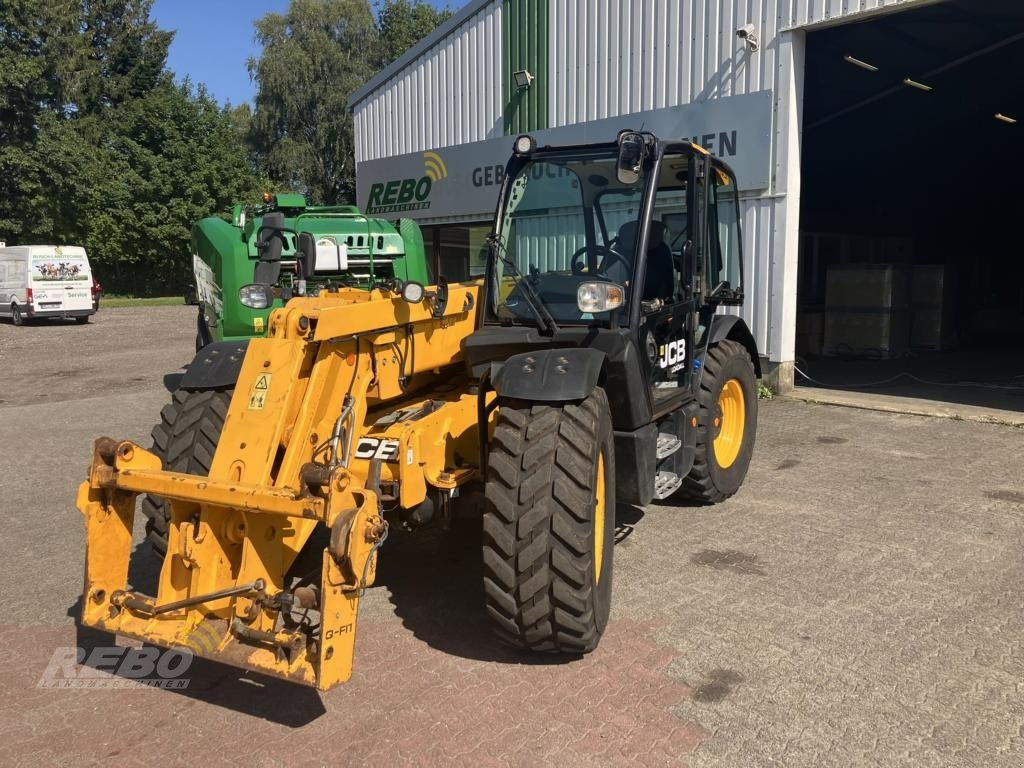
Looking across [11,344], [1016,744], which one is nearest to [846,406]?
[1016,744]

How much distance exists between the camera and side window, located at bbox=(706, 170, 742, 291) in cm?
581

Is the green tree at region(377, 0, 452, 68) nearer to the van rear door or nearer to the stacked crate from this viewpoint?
the van rear door

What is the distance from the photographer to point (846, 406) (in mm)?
10391

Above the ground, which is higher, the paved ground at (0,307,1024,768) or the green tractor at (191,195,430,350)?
the green tractor at (191,195,430,350)

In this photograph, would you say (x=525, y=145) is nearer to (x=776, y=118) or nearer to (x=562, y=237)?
(x=562, y=237)

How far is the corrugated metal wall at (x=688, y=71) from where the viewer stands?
1038cm

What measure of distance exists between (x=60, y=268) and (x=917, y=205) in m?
22.3

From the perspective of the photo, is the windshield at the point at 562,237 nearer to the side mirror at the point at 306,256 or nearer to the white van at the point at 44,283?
the side mirror at the point at 306,256

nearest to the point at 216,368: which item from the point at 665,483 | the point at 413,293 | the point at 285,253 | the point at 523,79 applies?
the point at 413,293

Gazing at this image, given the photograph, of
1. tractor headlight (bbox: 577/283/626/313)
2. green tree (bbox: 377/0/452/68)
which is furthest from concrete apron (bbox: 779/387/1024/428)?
green tree (bbox: 377/0/452/68)

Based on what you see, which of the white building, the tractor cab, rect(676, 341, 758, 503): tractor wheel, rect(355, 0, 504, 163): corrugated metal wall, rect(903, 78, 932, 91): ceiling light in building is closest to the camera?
the tractor cab

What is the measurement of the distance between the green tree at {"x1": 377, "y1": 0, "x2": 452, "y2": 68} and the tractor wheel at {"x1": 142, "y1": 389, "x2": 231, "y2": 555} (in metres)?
46.0

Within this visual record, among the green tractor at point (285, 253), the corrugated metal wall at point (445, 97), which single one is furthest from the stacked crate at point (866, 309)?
the green tractor at point (285, 253)

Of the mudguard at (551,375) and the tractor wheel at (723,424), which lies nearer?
the mudguard at (551,375)
